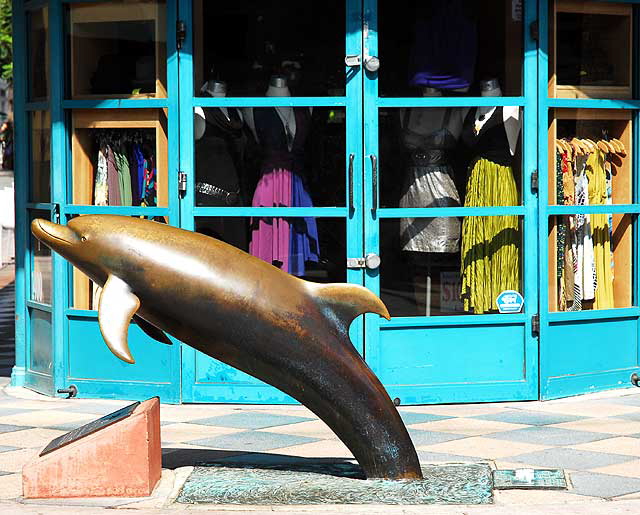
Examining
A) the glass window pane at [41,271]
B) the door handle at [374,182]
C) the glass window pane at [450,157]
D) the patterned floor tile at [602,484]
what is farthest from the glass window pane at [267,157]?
the patterned floor tile at [602,484]

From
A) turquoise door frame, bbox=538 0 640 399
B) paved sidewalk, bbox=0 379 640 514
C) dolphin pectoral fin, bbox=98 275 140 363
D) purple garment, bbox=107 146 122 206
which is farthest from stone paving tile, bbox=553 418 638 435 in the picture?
purple garment, bbox=107 146 122 206

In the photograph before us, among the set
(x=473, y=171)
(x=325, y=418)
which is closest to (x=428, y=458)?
(x=325, y=418)

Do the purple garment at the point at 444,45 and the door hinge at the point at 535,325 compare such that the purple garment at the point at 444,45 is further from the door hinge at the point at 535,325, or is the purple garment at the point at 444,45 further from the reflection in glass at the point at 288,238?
the door hinge at the point at 535,325

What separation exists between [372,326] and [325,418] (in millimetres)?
2392

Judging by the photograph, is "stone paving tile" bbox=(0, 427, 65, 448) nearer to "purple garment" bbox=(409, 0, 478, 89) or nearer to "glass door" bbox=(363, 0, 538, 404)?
"glass door" bbox=(363, 0, 538, 404)

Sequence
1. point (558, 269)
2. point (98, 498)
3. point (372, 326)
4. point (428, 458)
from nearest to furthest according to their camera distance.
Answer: point (98, 498)
point (428, 458)
point (372, 326)
point (558, 269)

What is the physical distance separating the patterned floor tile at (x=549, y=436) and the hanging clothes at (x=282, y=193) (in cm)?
188

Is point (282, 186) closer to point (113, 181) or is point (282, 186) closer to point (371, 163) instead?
point (371, 163)

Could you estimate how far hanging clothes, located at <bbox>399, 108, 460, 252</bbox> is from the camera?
28.7 ft

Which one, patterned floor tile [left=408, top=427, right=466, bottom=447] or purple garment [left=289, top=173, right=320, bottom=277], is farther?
purple garment [left=289, top=173, right=320, bottom=277]

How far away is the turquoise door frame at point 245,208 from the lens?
28.3ft

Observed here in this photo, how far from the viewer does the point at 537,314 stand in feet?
29.2

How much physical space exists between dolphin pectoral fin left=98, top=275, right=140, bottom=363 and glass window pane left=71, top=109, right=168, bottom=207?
2.92 metres

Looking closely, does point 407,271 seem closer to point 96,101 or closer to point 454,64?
point 454,64
